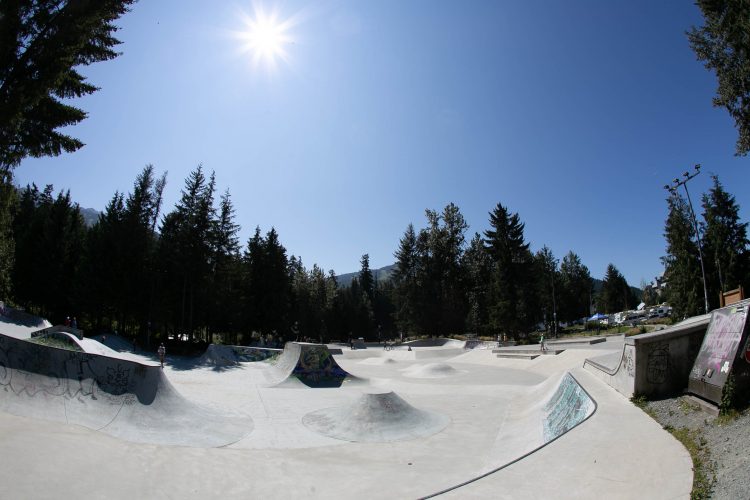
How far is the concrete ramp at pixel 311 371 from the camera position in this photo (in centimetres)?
1802

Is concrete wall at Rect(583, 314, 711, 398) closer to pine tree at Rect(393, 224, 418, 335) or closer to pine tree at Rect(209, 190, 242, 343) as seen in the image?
pine tree at Rect(209, 190, 242, 343)

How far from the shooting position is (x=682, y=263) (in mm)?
38125

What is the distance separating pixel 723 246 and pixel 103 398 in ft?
157

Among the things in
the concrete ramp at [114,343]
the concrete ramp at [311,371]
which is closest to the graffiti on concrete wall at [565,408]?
the concrete ramp at [311,371]

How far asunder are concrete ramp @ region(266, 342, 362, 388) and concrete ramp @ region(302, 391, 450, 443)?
6583 mm

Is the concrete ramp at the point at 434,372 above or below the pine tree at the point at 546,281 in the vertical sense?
below

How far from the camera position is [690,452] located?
5.11m

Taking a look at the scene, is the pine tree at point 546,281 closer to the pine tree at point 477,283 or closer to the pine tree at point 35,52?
the pine tree at point 477,283

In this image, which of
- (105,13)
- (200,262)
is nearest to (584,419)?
(105,13)

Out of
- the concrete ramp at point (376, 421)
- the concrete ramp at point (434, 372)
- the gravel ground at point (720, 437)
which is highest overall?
the gravel ground at point (720, 437)

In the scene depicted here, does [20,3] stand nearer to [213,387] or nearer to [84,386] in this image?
[84,386]

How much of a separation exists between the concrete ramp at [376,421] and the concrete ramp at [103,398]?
2186 millimetres

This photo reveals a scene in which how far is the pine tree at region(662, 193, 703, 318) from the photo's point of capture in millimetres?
36412

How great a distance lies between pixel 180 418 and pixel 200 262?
92.8ft
